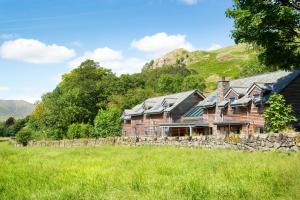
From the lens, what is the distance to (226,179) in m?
14.1

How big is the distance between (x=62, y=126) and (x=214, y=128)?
42756 mm

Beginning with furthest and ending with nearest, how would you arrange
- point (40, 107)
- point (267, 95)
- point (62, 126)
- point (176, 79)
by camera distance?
1. point (176, 79)
2. point (40, 107)
3. point (62, 126)
4. point (267, 95)

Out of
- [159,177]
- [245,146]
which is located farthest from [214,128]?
[159,177]

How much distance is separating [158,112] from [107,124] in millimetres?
16078

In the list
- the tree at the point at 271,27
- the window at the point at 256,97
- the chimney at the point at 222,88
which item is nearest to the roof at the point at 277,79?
the window at the point at 256,97

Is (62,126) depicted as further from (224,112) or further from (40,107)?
(224,112)

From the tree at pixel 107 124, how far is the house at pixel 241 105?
16746mm

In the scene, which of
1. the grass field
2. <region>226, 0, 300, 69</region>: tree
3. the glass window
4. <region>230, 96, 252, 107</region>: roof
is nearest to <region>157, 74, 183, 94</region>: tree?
the glass window

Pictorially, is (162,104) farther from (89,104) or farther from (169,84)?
(169,84)

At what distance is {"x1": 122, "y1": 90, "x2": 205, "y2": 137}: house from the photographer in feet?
204

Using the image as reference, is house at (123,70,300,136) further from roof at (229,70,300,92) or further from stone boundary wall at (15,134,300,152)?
stone boundary wall at (15,134,300,152)

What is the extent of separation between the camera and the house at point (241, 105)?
41469 mm

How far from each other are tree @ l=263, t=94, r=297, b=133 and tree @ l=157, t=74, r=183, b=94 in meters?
88.0

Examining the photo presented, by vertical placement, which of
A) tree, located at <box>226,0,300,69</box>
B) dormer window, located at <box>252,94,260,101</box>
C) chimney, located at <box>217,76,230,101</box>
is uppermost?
tree, located at <box>226,0,300,69</box>
